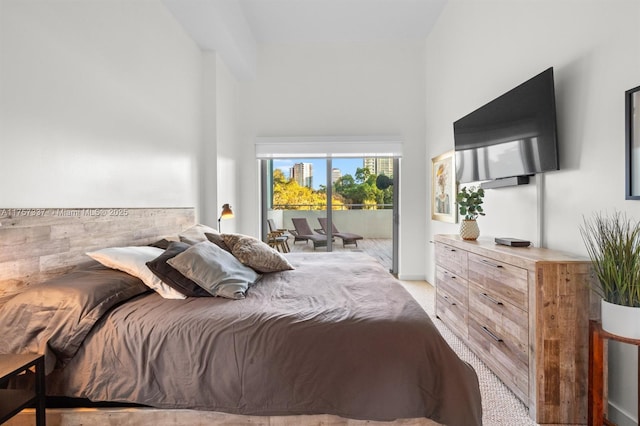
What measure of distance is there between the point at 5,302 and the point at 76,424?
0.65m

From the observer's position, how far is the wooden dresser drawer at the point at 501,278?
174 cm

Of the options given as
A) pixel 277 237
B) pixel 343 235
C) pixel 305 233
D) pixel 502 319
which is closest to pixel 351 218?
pixel 343 235

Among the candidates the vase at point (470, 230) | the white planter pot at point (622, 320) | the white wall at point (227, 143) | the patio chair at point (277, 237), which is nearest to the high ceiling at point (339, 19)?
the white wall at point (227, 143)

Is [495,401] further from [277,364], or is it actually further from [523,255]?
[277,364]

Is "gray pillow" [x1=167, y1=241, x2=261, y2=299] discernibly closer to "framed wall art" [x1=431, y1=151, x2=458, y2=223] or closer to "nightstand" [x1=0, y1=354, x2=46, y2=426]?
"nightstand" [x1=0, y1=354, x2=46, y2=426]

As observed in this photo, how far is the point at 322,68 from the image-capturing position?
15.0ft

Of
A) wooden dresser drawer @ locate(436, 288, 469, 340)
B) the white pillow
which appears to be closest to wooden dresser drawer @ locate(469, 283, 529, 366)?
wooden dresser drawer @ locate(436, 288, 469, 340)

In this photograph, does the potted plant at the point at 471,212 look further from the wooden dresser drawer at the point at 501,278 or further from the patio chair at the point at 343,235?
the patio chair at the point at 343,235

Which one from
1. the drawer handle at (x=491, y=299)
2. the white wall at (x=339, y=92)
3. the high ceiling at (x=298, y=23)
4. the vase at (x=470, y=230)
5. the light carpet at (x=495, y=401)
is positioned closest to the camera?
the light carpet at (x=495, y=401)

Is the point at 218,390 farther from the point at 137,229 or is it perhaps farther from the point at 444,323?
the point at 444,323

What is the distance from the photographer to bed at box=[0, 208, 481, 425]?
127 centimetres

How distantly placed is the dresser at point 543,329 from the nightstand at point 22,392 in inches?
90.2

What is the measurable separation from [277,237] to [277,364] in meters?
3.55

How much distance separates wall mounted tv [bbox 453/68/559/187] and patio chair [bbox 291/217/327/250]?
7.94ft
